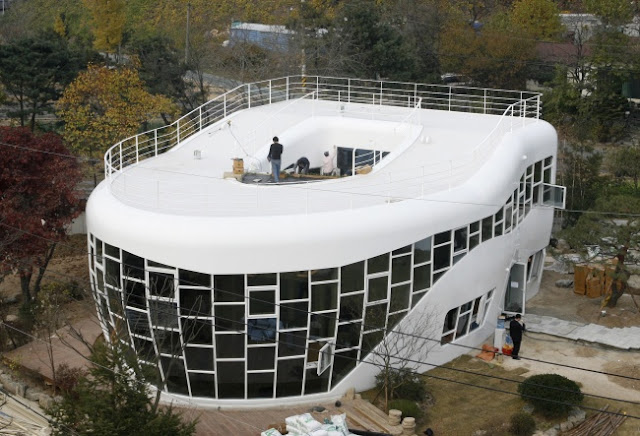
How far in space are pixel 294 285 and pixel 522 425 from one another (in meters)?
7.24

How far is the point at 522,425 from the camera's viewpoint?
98.5 feet

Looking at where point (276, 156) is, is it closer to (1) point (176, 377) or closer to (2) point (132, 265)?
(2) point (132, 265)

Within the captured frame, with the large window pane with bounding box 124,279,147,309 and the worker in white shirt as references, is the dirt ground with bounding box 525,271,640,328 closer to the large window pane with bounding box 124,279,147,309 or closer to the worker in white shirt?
the worker in white shirt

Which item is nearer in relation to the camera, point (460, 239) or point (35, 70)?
point (460, 239)

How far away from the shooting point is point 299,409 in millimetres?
31266

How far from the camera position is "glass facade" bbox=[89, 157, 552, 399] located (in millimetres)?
30109

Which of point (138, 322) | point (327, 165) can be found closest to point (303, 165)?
point (327, 165)

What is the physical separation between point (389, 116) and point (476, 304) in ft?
32.9

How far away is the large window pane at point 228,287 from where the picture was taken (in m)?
30.0

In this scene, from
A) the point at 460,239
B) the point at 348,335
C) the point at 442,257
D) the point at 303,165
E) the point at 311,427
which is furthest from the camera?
the point at 303,165

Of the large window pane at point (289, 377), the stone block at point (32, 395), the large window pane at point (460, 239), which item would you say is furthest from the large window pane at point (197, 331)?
the large window pane at point (460, 239)

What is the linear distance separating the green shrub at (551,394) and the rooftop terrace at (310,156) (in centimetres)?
654

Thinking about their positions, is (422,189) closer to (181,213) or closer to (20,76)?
(181,213)

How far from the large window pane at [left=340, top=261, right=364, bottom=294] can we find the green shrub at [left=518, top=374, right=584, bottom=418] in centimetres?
554
